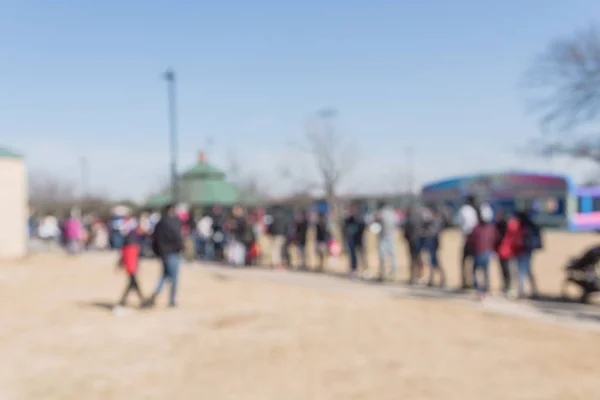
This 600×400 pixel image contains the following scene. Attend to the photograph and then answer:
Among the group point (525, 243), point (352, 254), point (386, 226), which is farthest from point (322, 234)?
point (525, 243)

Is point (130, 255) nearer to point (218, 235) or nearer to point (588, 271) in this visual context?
point (588, 271)

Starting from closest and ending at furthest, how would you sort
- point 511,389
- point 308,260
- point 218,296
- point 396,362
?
point 511,389, point 396,362, point 218,296, point 308,260

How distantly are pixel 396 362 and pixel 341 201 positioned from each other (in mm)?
25369

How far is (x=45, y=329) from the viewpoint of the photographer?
788 centimetres

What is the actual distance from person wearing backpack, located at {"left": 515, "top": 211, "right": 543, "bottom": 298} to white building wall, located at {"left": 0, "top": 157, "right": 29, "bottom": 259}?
1673cm

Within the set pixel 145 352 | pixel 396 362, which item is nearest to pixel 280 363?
pixel 396 362

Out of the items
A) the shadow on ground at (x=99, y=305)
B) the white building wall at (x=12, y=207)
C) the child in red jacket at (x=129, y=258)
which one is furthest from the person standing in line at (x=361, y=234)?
the white building wall at (x=12, y=207)

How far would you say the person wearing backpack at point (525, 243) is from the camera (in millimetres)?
9523

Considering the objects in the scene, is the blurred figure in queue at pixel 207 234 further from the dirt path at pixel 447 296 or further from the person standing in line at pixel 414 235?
the person standing in line at pixel 414 235

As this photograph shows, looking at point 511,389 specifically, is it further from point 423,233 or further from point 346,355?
point 423,233

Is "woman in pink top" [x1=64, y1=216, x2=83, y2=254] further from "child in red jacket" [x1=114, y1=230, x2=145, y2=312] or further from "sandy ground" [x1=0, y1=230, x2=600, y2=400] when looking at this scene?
"child in red jacket" [x1=114, y1=230, x2=145, y2=312]

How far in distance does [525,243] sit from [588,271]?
1.05m

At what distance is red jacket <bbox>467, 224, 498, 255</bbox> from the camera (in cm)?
947

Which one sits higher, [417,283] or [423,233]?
[423,233]
